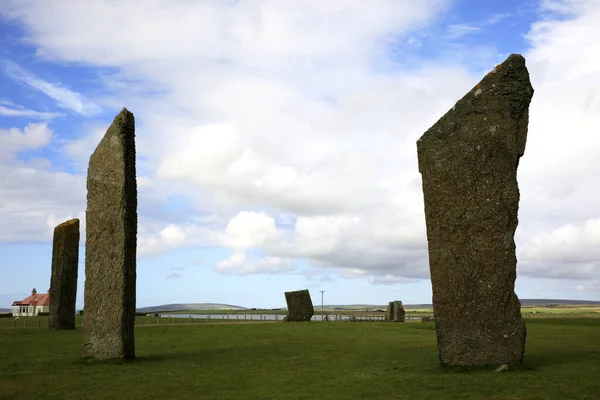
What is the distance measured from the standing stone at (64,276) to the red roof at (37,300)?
40.3 metres

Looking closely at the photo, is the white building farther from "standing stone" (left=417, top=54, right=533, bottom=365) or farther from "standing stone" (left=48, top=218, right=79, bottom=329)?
"standing stone" (left=417, top=54, right=533, bottom=365)

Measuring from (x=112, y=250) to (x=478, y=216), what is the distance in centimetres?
1020

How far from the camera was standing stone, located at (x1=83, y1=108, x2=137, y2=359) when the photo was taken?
17.1 meters

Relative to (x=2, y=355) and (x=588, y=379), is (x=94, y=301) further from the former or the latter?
(x=588, y=379)

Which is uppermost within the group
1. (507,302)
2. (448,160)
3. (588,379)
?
(448,160)

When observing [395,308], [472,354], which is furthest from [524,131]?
[395,308]

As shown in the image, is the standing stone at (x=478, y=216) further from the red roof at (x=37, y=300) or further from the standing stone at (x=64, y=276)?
the red roof at (x=37, y=300)

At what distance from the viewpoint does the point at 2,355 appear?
65.6ft

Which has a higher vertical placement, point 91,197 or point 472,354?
point 91,197

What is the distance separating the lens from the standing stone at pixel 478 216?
1364cm

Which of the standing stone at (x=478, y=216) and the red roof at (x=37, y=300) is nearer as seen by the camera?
the standing stone at (x=478, y=216)

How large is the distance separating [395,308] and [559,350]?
27377 millimetres

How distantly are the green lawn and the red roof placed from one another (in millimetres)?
50833

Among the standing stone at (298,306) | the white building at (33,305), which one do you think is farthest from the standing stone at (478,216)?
the white building at (33,305)
